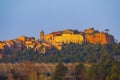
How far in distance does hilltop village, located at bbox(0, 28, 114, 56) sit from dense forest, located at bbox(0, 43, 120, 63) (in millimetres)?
3174

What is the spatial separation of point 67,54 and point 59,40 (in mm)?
14675

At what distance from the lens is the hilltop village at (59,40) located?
80.0 m

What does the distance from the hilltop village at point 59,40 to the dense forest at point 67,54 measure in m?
3.17

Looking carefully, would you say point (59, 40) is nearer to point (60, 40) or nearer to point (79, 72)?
point (60, 40)

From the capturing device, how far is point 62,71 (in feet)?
145

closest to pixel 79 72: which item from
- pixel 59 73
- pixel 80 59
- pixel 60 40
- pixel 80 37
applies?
pixel 59 73

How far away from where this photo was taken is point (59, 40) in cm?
8481

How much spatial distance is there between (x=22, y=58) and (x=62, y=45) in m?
10.5

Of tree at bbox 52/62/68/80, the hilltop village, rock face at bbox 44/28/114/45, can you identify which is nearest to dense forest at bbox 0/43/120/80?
tree at bbox 52/62/68/80

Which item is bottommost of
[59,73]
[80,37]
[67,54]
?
[59,73]

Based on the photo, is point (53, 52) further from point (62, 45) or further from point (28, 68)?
point (28, 68)

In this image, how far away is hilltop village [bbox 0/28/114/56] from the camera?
262 ft

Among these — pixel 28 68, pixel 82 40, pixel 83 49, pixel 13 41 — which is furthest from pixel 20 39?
pixel 28 68

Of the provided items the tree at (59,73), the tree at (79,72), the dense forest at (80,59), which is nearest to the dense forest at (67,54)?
the dense forest at (80,59)
